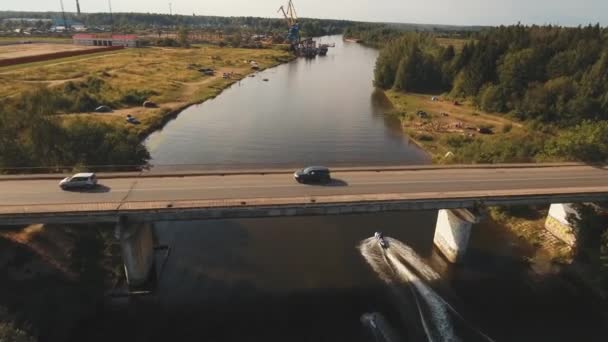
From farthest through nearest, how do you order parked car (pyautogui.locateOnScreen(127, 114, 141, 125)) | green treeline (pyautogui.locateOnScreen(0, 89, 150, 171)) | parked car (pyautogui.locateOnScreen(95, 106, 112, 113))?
parked car (pyautogui.locateOnScreen(95, 106, 112, 113)) → parked car (pyautogui.locateOnScreen(127, 114, 141, 125)) → green treeline (pyautogui.locateOnScreen(0, 89, 150, 171))

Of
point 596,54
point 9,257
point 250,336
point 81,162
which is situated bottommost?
point 250,336

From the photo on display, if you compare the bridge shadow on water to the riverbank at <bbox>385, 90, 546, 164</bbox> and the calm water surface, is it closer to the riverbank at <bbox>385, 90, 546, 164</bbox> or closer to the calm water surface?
the calm water surface

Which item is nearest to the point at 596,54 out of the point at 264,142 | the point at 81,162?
the point at 264,142

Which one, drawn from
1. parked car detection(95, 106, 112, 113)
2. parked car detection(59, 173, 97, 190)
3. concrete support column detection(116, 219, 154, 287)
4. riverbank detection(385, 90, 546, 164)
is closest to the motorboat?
riverbank detection(385, 90, 546, 164)

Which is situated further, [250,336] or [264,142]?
[264,142]

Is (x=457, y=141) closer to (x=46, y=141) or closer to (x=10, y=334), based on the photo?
(x=46, y=141)

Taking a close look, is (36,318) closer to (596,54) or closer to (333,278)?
(333,278)
